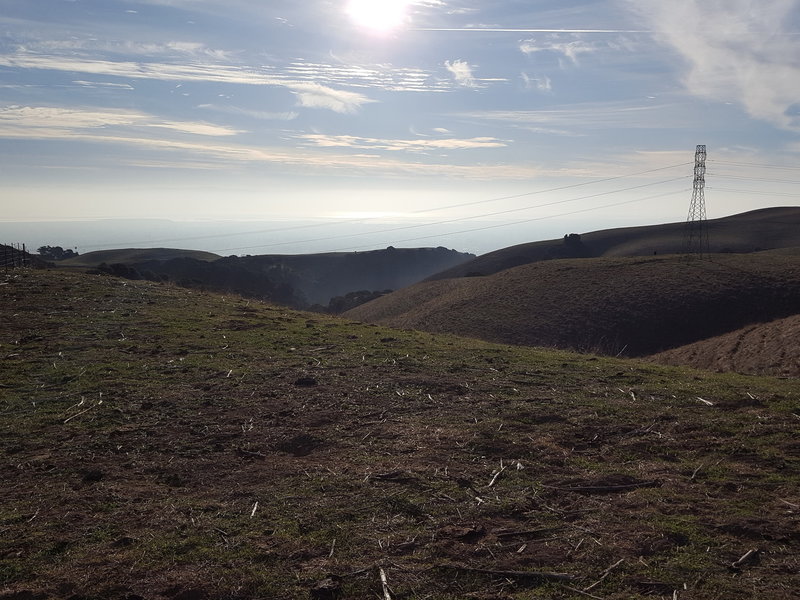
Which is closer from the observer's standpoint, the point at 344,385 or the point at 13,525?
the point at 13,525

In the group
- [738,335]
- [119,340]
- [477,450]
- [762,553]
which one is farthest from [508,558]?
[738,335]

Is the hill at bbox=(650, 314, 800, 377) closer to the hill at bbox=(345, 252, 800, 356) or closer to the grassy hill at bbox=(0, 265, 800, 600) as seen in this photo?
the hill at bbox=(345, 252, 800, 356)

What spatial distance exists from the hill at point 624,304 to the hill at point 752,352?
617 centimetres

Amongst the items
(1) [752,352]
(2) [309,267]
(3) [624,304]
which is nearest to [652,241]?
(3) [624,304]

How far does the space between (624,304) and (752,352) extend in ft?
65.8

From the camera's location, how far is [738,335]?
3369 centimetres

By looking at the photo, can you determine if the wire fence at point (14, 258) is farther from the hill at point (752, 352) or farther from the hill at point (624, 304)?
the hill at point (752, 352)

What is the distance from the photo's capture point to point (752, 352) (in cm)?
2770

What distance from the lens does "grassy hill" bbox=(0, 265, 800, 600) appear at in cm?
553

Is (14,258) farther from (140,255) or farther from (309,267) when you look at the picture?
(140,255)

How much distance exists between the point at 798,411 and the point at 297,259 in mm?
141308

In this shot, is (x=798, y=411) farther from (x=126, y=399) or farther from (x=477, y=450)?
(x=126, y=399)

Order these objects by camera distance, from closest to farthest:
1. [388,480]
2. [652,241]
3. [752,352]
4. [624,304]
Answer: [388,480], [752,352], [624,304], [652,241]

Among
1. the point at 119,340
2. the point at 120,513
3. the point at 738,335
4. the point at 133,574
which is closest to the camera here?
the point at 133,574
